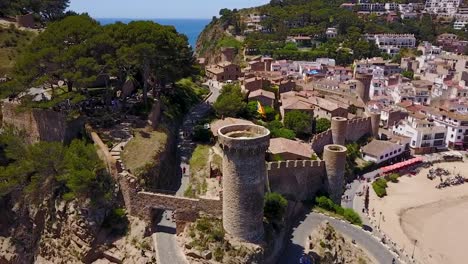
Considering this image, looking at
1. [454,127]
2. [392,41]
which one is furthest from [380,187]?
[392,41]

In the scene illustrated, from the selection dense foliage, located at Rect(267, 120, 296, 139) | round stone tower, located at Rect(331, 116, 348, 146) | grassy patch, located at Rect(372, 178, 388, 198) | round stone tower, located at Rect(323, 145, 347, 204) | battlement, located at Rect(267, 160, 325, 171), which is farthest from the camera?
grassy patch, located at Rect(372, 178, 388, 198)

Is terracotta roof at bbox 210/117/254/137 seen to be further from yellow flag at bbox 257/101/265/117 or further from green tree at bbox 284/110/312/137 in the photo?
green tree at bbox 284/110/312/137

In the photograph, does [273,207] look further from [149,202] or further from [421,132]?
[421,132]

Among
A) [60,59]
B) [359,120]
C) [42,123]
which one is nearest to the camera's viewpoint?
[60,59]

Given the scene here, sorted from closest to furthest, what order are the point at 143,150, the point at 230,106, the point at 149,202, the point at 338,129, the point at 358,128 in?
the point at 149,202, the point at 143,150, the point at 230,106, the point at 338,129, the point at 358,128

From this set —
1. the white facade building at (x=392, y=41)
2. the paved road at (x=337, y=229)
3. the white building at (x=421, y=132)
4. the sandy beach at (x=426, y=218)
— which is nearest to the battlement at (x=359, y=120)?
the white building at (x=421, y=132)

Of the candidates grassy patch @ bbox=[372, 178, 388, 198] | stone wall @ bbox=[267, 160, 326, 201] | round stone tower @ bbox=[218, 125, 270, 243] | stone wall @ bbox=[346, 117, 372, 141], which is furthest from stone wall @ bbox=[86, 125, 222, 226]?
stone wall @ bbox=[346, 117, 372, 141]
